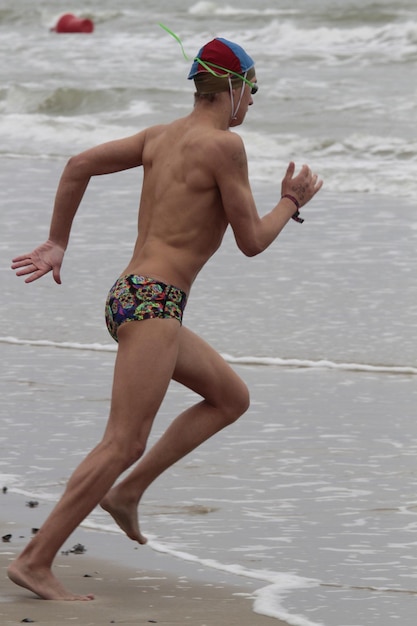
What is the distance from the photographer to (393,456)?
571 cm

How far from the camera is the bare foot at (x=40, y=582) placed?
4.15 metres

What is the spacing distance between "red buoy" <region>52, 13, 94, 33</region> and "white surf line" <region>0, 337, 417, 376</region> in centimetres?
2528

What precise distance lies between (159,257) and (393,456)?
175 cm

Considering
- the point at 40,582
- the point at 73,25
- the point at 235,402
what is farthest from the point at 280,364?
the point at 73,25

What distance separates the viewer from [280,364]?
726 centimetres

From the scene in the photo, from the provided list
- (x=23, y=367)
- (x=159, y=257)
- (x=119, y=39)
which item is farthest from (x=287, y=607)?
(x=119, y=39)

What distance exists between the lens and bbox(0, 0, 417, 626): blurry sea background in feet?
15.5

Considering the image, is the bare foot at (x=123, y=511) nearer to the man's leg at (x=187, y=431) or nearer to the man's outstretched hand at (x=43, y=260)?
the man's leg at (x=187, y=431)

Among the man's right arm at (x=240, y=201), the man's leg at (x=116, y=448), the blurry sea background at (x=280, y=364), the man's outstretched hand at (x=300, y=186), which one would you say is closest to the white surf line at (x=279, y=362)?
the blurry sea background at (x=280, y=364)

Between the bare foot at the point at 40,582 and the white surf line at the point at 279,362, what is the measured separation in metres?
3.18

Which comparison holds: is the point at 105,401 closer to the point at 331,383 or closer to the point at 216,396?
the point at 331,383

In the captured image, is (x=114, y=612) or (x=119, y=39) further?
(x=119, y=39)

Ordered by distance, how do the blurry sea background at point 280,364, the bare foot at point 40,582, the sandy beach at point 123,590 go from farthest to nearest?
the blurry sea background at point 280,364, the bare foot at point 40,582, the sandy beach at point 123,590

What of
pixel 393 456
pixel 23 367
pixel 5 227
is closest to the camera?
pixel 393 456
